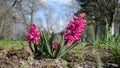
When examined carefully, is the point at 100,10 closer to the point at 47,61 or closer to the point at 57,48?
the point at 57,48

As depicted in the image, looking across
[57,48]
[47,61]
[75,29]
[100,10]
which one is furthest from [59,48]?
[100,10]

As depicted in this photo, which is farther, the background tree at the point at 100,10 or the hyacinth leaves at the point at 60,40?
the background tree at the point at 100,10

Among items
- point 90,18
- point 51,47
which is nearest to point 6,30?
point 90,18

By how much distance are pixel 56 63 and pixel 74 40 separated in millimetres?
497

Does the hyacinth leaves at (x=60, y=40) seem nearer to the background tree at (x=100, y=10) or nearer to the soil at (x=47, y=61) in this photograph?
the soil at (x=47, y=61)

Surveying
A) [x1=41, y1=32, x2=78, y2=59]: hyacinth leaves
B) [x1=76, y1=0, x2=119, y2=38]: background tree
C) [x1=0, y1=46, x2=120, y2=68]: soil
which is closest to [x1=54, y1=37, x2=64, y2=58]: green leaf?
[x1=41, y1=32, x2=78, y2=59]: hyacinth leaves

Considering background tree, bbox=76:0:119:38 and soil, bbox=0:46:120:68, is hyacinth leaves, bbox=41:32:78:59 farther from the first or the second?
background tree, bbox=76:0:119:38

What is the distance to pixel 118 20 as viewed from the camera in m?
53.0

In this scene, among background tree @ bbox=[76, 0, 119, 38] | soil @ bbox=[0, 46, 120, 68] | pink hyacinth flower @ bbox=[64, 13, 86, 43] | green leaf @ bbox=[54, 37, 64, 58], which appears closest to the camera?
soil @ bbox=[0, 46, 120, 68]

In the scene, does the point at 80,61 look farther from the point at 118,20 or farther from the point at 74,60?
the point at 118,20

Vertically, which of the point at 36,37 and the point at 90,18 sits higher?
the point at 36,37

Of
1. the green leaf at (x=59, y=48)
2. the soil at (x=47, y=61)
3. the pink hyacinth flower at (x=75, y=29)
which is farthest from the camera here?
the green leaf at (x=59, y=48)

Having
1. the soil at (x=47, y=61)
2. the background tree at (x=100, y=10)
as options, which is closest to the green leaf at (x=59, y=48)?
the soil at (x=47, y=61)

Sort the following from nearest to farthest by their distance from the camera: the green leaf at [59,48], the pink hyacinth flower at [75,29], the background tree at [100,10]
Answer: the pink hyacinth flower at [75,29] → the green leaf at [59,48] → the background tree at [100,10]
